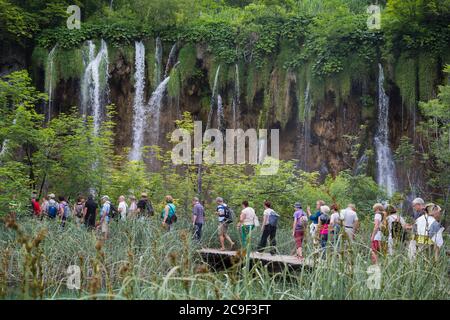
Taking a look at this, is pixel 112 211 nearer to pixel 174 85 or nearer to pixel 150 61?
pixel 174 85

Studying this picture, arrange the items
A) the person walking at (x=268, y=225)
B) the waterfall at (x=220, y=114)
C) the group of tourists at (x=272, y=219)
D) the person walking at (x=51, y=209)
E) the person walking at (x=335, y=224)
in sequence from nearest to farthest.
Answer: the person walking at (x=335, y=224) → the group of tourists at (x=272, y=219) → the person walking at (x=268, y=225) → the person walking at (x=51, y=209) → the waterfall at (x=220, y=114)

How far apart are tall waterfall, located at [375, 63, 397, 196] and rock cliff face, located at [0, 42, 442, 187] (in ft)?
0.65

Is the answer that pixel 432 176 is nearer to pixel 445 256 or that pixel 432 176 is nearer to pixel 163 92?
pixel 163 92

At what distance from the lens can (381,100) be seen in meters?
23.2

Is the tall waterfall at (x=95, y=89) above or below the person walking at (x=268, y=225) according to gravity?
above

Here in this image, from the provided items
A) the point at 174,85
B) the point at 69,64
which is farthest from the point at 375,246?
the point at 69,64

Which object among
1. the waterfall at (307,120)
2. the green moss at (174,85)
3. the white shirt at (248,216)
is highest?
the green moss at (174,85)

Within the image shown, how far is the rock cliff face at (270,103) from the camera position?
2320 centimetres

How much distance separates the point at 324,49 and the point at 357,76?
5.68ft

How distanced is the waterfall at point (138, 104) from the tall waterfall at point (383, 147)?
9.66 meters

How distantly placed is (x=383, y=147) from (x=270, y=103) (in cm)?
499

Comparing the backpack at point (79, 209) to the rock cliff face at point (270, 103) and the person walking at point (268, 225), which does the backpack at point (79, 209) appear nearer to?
the person walking at point (268, 225)

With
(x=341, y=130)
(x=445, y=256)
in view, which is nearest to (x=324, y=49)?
(x=341, y=130)

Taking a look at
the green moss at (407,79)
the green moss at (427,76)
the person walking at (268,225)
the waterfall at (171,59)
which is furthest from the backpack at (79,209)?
the green moss at (427,76)
